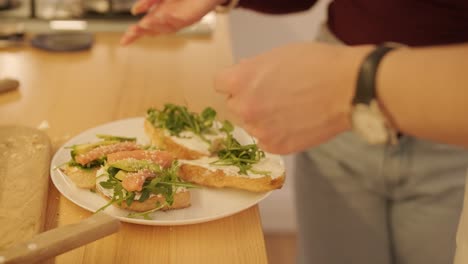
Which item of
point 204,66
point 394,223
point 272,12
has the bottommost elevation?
point 394,223

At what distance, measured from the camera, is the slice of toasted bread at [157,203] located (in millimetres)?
849

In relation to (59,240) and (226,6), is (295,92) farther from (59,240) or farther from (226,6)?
(226,6)

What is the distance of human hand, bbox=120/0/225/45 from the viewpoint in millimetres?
1217

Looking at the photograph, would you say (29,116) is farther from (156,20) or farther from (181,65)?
(181,65)

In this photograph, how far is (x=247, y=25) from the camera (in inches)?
91.7

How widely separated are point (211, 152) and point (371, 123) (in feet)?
1.20

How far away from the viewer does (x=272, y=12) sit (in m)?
1.43

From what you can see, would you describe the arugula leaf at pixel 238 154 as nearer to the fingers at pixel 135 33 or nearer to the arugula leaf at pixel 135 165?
the arugula leaf at pixel 135 165

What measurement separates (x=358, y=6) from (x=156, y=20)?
15.8 inches

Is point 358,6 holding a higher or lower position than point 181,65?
higher

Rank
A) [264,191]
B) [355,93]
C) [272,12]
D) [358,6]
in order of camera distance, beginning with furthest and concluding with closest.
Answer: [272,12], [358,6], [264,191], [355,93]

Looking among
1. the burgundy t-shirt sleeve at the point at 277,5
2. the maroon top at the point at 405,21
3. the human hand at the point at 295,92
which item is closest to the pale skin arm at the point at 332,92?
the human hand at the point at 295,92

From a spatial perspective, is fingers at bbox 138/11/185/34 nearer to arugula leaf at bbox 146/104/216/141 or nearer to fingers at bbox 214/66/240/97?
arugula leaf at bbox 146/104/216/141

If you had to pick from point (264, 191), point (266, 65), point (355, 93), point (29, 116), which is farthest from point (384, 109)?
point (29, 116)
